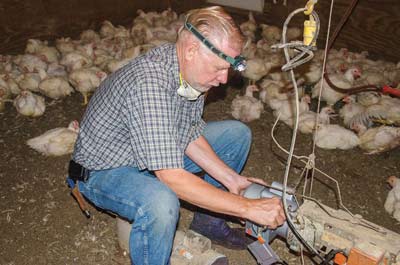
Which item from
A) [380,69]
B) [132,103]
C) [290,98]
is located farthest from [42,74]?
[380,69]

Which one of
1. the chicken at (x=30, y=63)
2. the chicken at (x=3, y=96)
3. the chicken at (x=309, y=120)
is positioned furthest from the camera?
the chicken at (x=30, y=63)

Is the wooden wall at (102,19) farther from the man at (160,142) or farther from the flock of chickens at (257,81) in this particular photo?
the man at (160,142)

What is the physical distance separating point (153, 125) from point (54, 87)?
292 centimetres

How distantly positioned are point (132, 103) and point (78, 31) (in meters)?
4.47

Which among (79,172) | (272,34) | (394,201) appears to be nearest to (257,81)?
(272,34)

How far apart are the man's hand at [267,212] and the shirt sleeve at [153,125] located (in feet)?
1.27

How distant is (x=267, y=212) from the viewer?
65.5 inches

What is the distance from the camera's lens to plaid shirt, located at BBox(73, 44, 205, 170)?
1.70 meters

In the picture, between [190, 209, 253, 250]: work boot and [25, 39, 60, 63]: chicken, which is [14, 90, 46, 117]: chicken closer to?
[25, 39, 60, 63]: chicken

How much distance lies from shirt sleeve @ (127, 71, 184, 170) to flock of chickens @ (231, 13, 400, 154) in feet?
5.39

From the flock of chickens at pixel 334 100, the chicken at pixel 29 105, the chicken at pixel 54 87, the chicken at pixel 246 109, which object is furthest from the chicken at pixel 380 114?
the chicken at pixel 29 105

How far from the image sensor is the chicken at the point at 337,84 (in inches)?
163

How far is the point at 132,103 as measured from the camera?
68.4 inches

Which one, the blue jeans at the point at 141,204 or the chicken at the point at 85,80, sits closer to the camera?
the blue jeans at the point at 141,204
